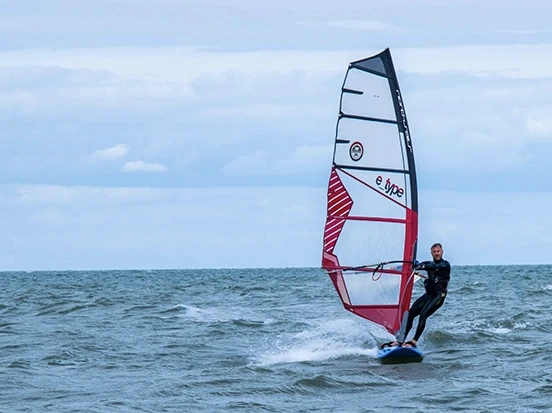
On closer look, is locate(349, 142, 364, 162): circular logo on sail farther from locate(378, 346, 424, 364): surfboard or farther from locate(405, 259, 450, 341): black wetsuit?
locate(378, 346, 424, 364): surfboard

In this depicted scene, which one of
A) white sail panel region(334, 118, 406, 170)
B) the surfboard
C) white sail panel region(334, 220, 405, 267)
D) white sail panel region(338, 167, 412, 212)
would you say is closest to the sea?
the surfboard

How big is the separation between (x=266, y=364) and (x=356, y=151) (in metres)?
2.78

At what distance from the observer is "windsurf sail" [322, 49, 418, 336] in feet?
36.2

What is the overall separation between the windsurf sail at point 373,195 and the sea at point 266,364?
988mm

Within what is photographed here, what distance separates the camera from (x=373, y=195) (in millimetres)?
11188

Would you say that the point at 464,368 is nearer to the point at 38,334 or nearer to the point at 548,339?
the point at 548,339

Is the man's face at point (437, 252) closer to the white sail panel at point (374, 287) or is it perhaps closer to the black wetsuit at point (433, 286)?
the black wetsuit at point (433, 286)

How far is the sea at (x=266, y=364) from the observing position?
9227mm

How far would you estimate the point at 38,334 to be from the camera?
1590cm

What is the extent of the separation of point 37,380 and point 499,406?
16.5ft

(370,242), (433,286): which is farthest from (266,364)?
(433,286)

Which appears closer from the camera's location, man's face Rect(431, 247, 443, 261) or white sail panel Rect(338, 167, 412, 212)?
man's face Rect(431, 247, 443, 261)

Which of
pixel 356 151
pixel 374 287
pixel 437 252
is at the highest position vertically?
pixel 356 151

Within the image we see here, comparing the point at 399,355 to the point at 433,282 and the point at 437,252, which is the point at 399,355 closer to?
the point at 433,282
